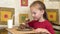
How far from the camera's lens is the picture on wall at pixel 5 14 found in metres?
2.42

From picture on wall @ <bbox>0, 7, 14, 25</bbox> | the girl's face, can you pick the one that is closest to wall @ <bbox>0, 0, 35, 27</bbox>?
picture on wall @ <bbox>0, 7, 14, 25</bbox>

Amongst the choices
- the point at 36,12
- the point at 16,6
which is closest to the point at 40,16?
the point at 36,12

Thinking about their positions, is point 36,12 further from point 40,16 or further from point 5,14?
point 5,14

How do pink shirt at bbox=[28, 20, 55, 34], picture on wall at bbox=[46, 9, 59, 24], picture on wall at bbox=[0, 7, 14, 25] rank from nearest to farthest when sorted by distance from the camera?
pink shirt at bbox=[28, 20, 55, 34]
picture on wall at bbox=[0, 7, 14, 25]
picture on wall at bbox=[46, 9, 59, 24]

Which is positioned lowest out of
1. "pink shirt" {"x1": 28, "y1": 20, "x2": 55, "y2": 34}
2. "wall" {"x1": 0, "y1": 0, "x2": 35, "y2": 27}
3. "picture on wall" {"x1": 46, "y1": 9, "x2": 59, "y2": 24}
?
"pink shirt" {"x1": 28, "y1": 20, "x2": 55, "y2": 34}

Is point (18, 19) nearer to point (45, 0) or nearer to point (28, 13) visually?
point (28, 13)

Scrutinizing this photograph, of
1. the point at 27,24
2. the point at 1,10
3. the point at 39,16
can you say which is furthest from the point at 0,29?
the point at 39,16

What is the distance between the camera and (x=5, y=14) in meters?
2.43

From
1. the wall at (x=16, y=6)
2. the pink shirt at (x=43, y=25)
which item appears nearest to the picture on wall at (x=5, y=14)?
the wall at (x=16, y=6)

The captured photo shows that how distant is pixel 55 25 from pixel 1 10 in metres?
0.79

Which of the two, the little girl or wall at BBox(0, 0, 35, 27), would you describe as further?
wall at BBox(0, 0, 35, 27)

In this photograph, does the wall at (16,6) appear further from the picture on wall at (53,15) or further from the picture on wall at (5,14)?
the picture on wall at (53,15)

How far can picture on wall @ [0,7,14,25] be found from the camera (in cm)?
242

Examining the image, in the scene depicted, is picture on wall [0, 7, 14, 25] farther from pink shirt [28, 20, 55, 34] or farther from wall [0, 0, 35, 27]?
pink shirt [28, 20, 55, 34]
